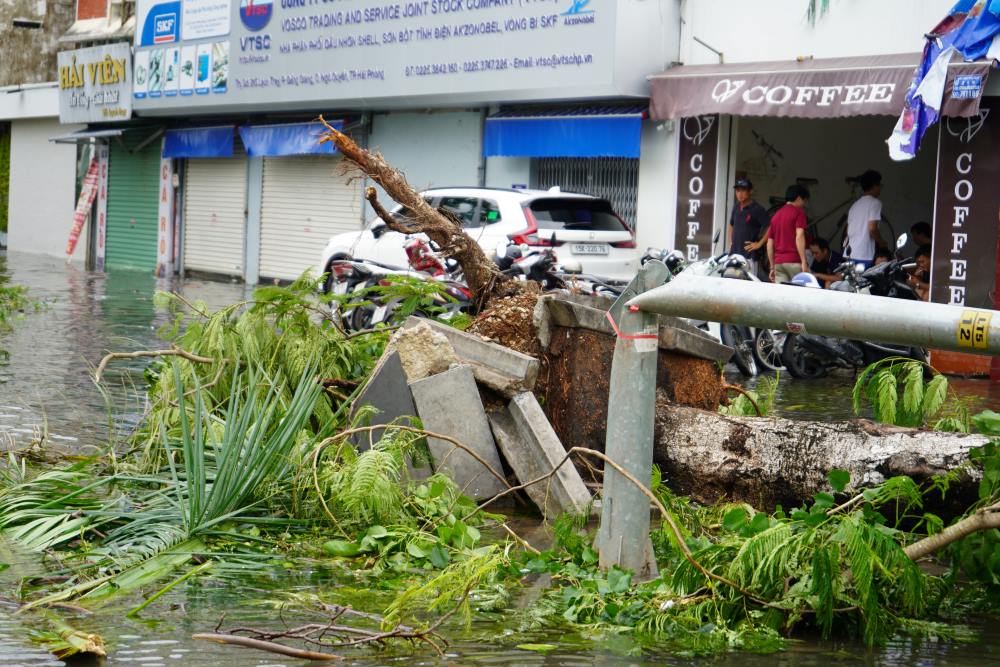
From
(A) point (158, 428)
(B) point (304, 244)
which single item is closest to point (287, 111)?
(B) point (304, 244)

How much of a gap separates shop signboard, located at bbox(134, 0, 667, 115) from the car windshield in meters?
2.14

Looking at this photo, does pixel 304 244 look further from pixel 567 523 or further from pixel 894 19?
pixel 567 523

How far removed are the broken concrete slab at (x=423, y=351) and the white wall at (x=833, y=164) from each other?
13.3 m

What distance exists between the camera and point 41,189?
3625 cm

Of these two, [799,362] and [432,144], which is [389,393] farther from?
[432,144]

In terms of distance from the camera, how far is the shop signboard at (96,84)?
30.0 meters

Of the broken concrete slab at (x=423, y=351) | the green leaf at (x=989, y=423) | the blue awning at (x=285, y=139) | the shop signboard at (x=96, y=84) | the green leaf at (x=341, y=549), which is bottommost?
the green leaf at (x=341, y=549)

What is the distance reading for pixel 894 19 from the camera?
14938mm

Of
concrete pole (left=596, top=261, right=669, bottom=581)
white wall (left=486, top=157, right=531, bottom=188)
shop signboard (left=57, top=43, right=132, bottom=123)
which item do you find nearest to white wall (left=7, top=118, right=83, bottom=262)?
shop signboard (left=57, top=43, right=132, bottom=123)

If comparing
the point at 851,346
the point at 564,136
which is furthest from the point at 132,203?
the point at 851,346

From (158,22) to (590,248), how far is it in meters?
17.1

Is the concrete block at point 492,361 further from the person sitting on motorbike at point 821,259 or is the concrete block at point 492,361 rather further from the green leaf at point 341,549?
the person sitting on motorbike at point 821,259

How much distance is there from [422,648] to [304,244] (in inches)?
856

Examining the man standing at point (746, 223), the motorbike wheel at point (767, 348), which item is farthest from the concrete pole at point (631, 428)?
the man standing at point (746, 223)
